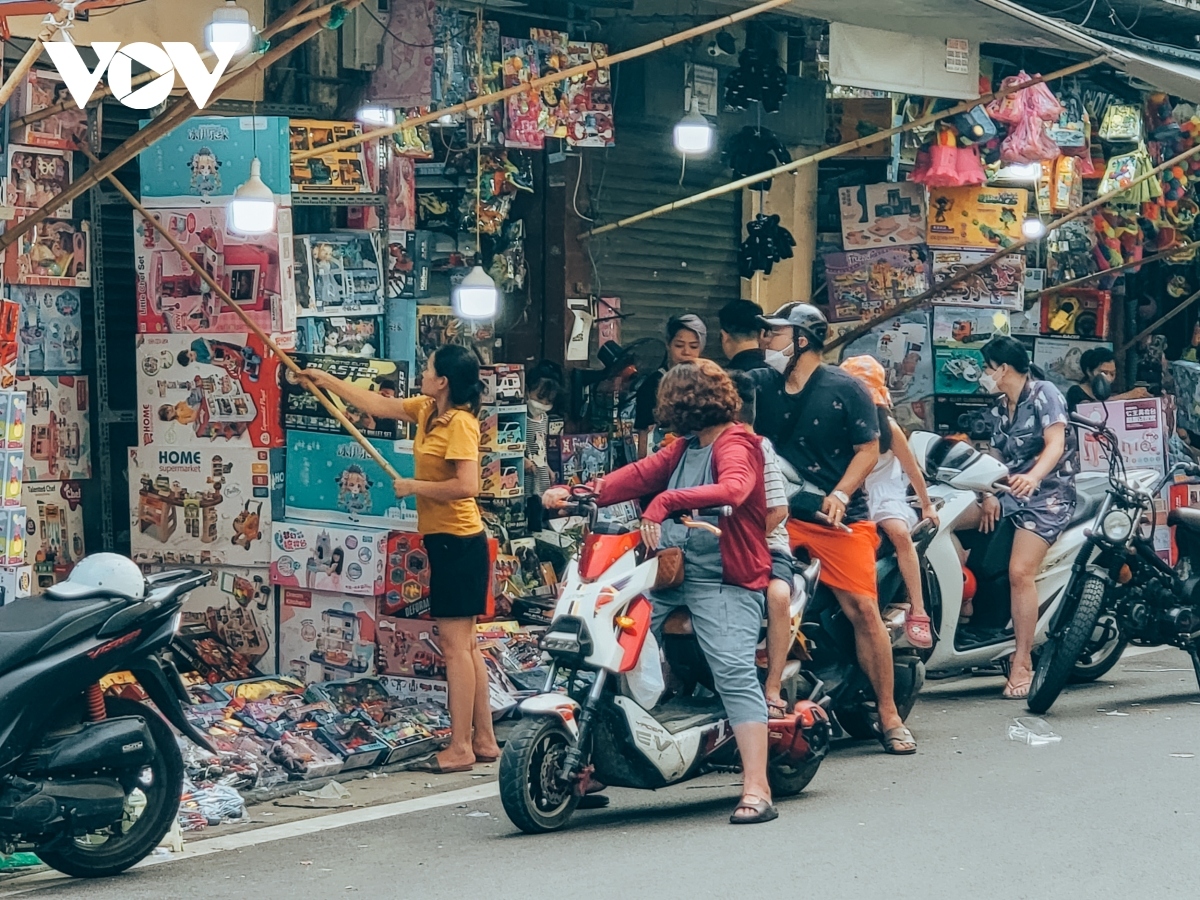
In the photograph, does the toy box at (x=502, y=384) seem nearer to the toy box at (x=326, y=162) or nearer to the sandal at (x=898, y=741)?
the toy box at (x=326, y=162)

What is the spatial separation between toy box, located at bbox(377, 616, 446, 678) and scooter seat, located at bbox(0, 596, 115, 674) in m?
2.56

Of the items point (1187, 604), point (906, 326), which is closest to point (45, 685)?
point (1187, 604)

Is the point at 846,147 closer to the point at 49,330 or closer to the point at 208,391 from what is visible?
the point at 208,391

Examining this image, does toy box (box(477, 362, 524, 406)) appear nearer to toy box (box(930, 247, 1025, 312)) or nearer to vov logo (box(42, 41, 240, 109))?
toy box (box(930, 247, 1025, 312))

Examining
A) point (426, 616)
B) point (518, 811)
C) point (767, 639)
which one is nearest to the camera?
point (518, 811)

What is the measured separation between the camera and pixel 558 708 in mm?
6367

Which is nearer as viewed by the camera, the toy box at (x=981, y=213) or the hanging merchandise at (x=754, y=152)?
the hanging merchandise at (x=754, y=152)

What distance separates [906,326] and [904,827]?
671cm

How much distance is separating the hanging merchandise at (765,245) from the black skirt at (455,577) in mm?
4840

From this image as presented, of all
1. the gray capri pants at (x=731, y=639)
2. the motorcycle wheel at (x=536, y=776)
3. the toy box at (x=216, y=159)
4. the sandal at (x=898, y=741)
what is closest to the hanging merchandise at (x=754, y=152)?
the toy box at (x=216, y=159)

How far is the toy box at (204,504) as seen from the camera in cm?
880

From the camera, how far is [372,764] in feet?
26.2

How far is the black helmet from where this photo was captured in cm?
797

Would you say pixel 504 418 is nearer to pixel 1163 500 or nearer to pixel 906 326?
pixel 906 326
